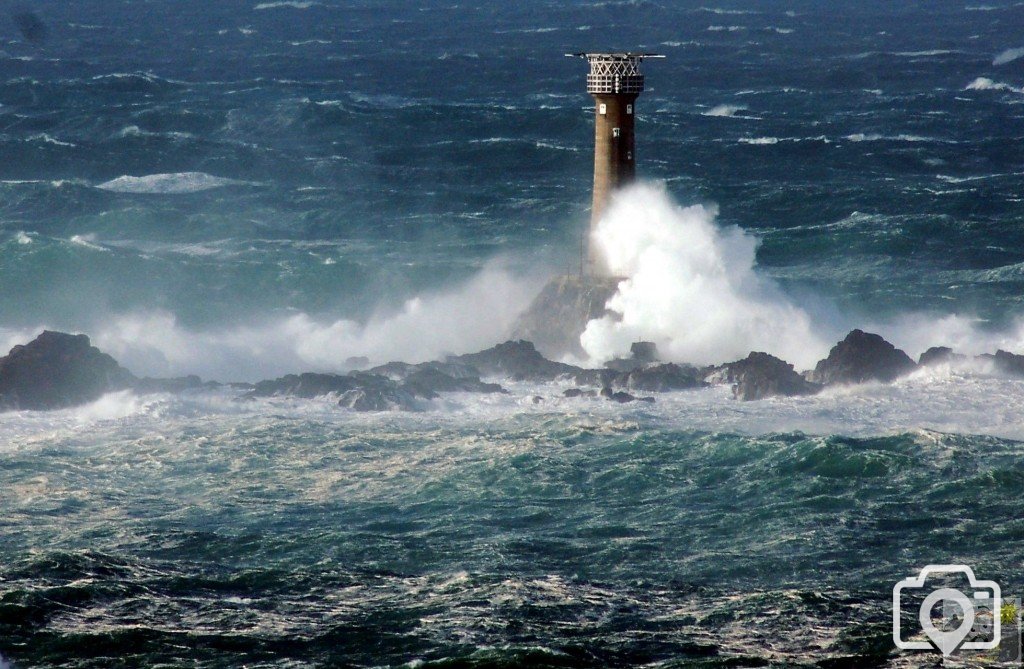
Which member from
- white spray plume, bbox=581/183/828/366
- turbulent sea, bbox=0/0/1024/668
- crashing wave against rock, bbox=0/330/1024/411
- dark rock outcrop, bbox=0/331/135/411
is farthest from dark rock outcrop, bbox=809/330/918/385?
dark rock outcrop, bbox=0/331/135/411

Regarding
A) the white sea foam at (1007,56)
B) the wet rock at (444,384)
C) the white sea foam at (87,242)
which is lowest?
the wet rock at (444,384)

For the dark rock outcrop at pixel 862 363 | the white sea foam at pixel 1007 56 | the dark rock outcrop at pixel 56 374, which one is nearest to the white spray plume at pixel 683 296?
the dark rock outcrop at pixel 862 363

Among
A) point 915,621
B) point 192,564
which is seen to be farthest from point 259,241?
point 915,621

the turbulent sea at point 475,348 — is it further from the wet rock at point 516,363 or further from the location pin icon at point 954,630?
the wet rock at point 516,363

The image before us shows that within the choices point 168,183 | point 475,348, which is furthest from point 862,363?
point 168,183

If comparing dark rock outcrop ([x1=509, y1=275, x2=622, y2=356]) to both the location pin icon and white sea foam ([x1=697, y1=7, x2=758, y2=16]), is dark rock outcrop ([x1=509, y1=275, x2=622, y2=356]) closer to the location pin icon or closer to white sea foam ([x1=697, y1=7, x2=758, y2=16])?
the location pin icon
